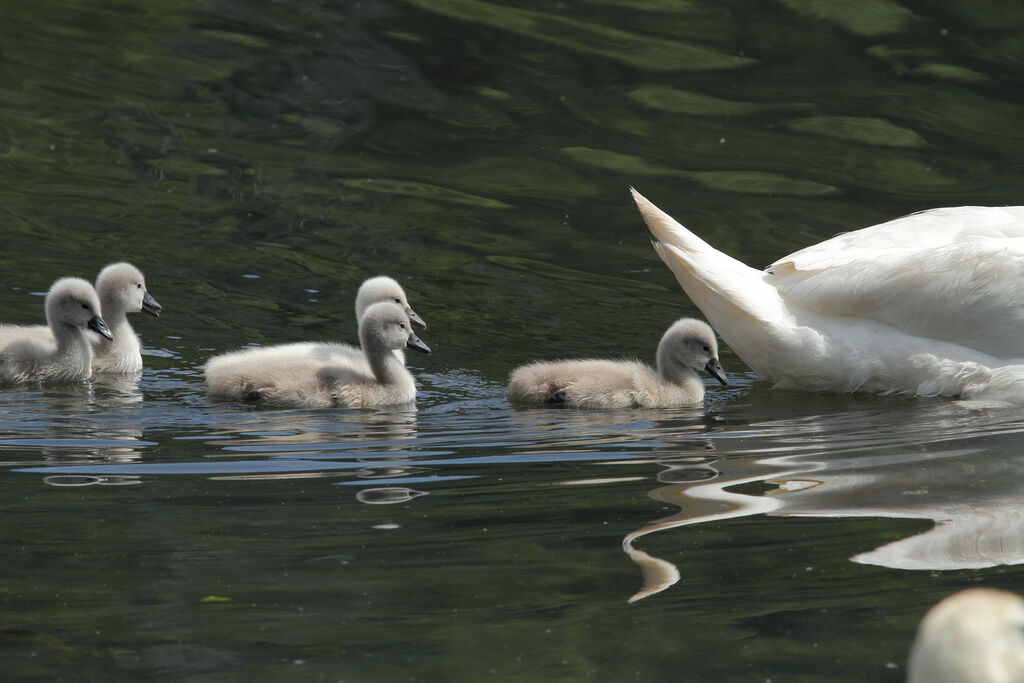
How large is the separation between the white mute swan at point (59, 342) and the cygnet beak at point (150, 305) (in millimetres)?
480

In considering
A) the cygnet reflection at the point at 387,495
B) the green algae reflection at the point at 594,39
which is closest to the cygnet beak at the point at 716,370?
the cygnet reflection at the point at 387,495

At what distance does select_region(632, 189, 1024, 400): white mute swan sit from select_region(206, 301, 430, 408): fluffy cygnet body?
1.27 metres

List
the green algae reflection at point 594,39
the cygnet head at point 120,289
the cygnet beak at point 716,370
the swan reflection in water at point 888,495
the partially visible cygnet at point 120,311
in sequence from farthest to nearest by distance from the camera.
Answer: the green algae reflection at point 594,39 < the cygnet head at point 120,289 < the partially visible cygnet at point 120,311 < the cygnet beak at point 716,370 < the swan reflection in water at point 888,495

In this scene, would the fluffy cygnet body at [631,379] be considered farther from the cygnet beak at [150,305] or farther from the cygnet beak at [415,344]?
the cygnet beak at [150,305]

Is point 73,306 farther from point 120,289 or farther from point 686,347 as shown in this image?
point 686,347

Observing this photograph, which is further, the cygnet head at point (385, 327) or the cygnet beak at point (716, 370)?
the cygnet beak at point (716, 370)

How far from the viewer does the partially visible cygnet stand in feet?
24.5

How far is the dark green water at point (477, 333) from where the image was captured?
392 cm

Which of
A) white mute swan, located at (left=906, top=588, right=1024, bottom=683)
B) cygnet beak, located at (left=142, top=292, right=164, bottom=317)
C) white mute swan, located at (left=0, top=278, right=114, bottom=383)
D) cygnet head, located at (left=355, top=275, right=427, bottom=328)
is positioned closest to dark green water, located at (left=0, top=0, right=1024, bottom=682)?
white mute swan, located at (left=0, top=278, right=114, bottom=383)

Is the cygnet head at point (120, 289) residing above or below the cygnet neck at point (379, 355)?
above

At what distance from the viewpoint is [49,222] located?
9648 millimetres

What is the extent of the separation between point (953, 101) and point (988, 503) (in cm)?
932

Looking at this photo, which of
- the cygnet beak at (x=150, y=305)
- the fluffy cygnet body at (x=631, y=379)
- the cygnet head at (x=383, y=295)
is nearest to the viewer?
the fluffy cygnet body at (x=631, y=379)

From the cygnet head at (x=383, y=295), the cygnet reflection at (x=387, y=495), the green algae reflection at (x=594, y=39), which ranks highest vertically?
the green algae reflection at (x=594, y=39)
